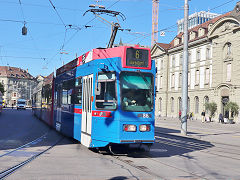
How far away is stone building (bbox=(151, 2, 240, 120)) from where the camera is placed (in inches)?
1690

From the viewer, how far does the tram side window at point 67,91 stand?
13410mm

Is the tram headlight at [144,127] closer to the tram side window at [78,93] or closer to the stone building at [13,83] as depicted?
the tram side window at [78,93]

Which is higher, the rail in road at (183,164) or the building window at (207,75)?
the building window at (207,75)

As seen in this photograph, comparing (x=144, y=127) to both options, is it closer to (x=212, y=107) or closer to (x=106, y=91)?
(x=106, y=91)

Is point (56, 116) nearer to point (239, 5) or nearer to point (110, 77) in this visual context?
point (110, 77)

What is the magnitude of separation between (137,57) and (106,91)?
1.42 meters

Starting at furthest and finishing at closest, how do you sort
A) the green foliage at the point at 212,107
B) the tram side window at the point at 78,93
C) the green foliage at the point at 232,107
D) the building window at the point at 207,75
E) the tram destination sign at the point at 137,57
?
the building window at the point at 207,75, the green foliage at the point at 212,107, the green foliage at the point at 232,107, the tram side window at the point at 78,93, the tram destination sign at the point at 137,57

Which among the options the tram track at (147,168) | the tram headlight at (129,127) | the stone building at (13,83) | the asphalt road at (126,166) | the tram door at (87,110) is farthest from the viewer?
the stone building at (13,83)

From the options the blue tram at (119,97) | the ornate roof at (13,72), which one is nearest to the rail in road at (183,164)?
the blue tram at (119,97)

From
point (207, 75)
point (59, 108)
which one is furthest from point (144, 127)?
point (207, 75)

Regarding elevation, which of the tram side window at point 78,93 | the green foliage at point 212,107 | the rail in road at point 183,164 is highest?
the tram side window at point 78,93

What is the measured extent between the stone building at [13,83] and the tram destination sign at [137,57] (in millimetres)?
118199

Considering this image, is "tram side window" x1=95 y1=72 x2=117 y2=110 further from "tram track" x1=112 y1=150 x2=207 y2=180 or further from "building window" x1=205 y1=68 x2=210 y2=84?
"building window" x1=205 y1=68 x2=210 y2=84

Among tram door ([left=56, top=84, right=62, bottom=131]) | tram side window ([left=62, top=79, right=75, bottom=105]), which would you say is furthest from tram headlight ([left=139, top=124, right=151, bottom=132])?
tram door ([left=56, top=84, right=62, bottom=131])
